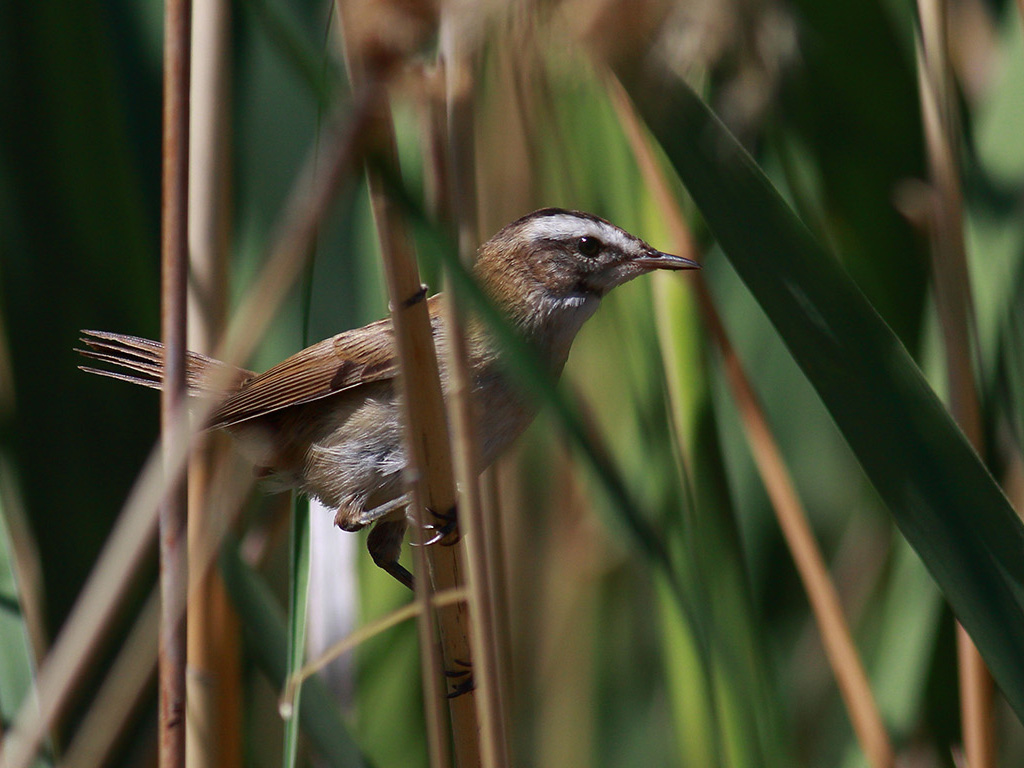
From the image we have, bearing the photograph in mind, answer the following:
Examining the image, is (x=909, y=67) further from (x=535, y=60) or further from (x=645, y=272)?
(x=535, y=60)

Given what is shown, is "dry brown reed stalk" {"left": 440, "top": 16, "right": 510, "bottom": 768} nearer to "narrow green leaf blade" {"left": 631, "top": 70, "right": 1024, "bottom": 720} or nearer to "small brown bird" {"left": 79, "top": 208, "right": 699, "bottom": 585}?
"narrow green leaf blade" {"left": 631, "top": 70, "right": 1024, "bottom": 720}

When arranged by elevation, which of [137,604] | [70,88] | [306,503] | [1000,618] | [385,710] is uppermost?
[70,88]

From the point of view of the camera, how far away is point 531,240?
1.98 meters

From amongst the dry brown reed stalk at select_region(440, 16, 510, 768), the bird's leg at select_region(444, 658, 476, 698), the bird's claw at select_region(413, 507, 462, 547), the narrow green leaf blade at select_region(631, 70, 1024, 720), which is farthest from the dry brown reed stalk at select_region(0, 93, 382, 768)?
the bird's leg at select_region(444, 658, 476, 698)

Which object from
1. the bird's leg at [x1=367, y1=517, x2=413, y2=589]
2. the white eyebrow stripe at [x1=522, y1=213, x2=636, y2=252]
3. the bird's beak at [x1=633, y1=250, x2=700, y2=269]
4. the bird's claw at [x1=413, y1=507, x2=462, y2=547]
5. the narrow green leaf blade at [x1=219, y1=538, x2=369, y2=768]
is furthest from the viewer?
the bird's leg at [x1=367, y1=517, x2=413, y2=589]

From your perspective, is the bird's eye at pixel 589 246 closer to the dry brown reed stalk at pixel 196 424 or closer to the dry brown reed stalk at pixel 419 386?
the dry brown reed stalk at pixel 419 386

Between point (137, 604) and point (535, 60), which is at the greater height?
point (535, 60)

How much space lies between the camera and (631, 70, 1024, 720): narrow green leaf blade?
0.95 meters

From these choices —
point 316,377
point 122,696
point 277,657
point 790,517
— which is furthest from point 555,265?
point 122,696

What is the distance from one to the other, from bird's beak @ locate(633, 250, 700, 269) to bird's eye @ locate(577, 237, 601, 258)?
0.62 ft

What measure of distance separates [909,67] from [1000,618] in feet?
4.04

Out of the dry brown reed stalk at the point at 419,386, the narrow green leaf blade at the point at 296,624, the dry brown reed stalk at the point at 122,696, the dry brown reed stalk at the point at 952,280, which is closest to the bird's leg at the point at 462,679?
the dry brown reed stalk at the point at 419,386

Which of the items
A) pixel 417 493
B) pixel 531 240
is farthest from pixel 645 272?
pixel 417 493

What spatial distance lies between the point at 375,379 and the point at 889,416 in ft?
3.63
